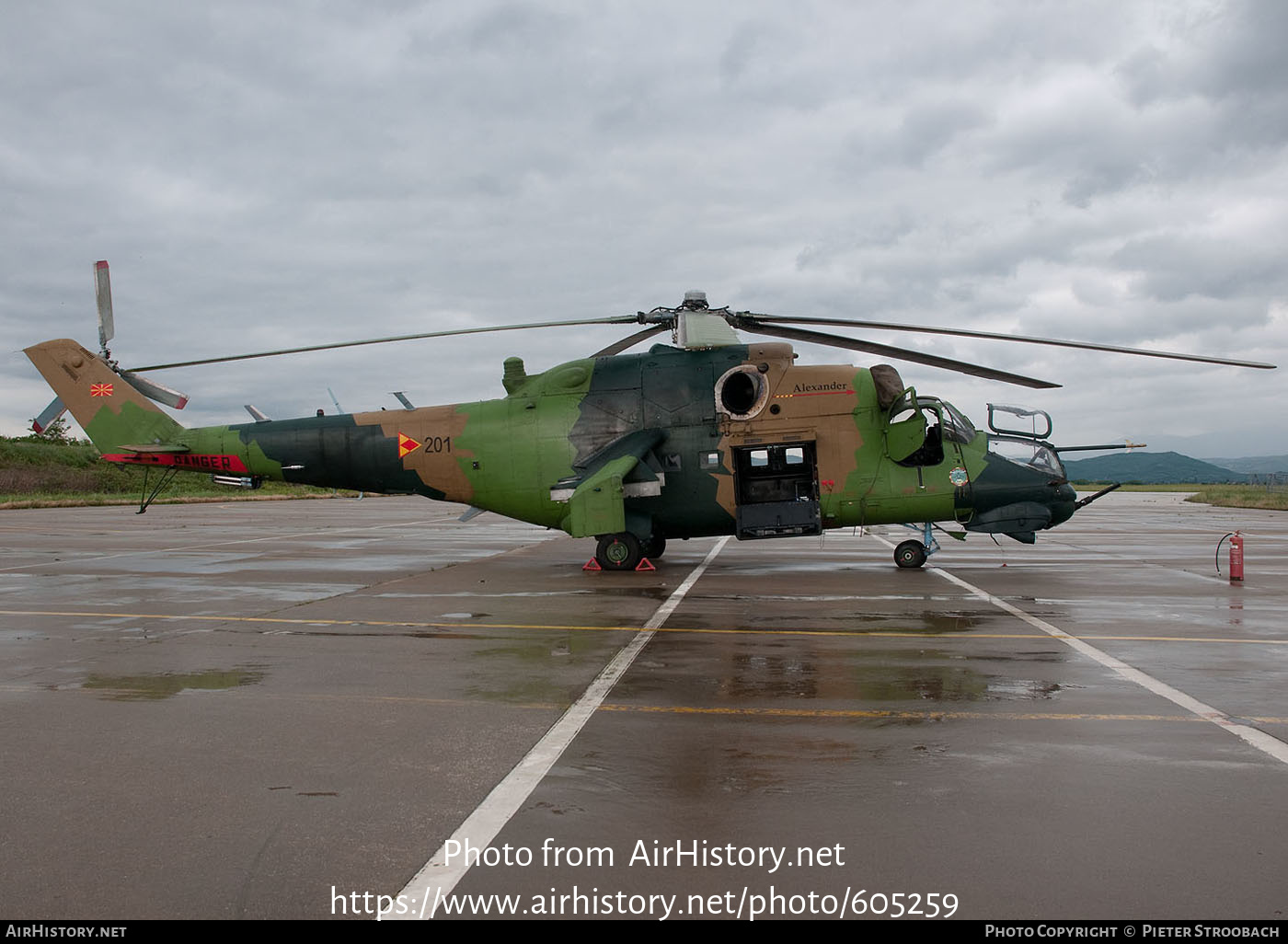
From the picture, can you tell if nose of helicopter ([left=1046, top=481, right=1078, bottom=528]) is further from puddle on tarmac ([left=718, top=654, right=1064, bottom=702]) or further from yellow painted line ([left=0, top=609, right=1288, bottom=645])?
puddle on tarmac ([left=718, top=654, right=1064, bottom=702])

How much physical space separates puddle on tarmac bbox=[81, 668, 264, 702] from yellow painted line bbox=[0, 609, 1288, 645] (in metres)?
2.63

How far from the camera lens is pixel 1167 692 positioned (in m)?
6.88

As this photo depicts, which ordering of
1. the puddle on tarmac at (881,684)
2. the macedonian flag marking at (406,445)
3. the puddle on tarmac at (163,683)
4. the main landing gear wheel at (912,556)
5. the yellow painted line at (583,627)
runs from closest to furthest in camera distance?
the puddle on tarmac at (881,684)
the puddle on tarmac at (163,683)
the yellow painted line at (583,627)
the main landing gear wheel at (912,556)
the macedonian flag marking at (406,445)

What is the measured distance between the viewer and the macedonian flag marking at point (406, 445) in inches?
674

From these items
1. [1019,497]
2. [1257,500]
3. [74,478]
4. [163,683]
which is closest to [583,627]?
[163,683]

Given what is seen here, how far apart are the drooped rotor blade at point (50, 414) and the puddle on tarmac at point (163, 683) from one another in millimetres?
11473

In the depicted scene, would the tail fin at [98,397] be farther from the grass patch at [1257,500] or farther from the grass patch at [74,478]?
the grass patch at [74,478]

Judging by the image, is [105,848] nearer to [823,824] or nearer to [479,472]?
[823,824]

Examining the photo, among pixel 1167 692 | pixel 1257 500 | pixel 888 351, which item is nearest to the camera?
pixel 1167 692

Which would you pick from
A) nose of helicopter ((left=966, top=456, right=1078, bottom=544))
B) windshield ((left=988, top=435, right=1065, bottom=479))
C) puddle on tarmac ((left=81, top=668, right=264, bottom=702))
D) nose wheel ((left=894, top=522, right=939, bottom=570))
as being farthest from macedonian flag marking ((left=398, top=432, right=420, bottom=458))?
windshield ((left=988, top=435, right=1065, bottom=479))

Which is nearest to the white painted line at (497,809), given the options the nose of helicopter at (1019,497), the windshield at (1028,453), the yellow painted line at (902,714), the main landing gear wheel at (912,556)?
the yellow painted line at (902,714)

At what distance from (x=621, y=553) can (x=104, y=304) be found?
431 inches

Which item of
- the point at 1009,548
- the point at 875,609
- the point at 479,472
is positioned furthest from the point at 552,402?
the point at 1009,548

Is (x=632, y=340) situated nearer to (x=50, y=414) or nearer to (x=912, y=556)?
(x=912, y=556)
